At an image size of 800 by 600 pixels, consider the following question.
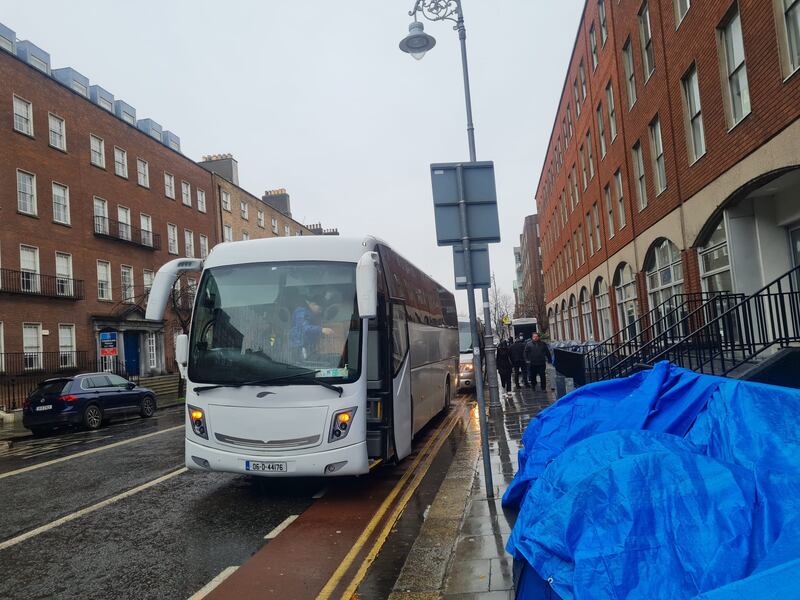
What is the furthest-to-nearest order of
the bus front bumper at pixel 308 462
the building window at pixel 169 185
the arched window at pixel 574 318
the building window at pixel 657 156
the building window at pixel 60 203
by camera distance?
the building window at pixel 169 185
the arched window at pixel 574 318
the building window at pixel 60 203
the building window at pixel 657 156
the bus front bumper at pixel 308 462

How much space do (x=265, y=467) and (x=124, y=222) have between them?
92.8 ft

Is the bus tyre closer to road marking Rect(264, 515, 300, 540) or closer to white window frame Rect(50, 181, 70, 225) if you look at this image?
road marking Rect(264, 515, 300, 540)

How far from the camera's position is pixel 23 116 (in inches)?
981

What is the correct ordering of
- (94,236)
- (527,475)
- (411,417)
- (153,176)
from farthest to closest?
(153,176)
(94,236)
(411,417)
(527,475)

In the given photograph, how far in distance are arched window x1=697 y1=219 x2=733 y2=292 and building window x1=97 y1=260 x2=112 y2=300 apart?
26.3m

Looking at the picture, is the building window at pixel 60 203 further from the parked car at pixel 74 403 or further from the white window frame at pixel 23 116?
the parked car at pixel 74 403

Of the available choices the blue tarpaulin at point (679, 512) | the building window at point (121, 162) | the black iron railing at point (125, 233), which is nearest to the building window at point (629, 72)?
the blue tarpaulin at point (679, 512)

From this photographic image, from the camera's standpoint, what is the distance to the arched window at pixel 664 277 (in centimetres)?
1431

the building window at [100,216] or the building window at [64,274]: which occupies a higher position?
the building window at [100,216]

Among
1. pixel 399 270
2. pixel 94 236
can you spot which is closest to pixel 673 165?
pixel 399 270

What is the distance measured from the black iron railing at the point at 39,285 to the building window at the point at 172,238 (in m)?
8.15

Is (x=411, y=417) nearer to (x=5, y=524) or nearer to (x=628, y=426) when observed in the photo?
(x=628, y=426)

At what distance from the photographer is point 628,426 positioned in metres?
4.82

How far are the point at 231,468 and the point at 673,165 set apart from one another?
39.5 feet
